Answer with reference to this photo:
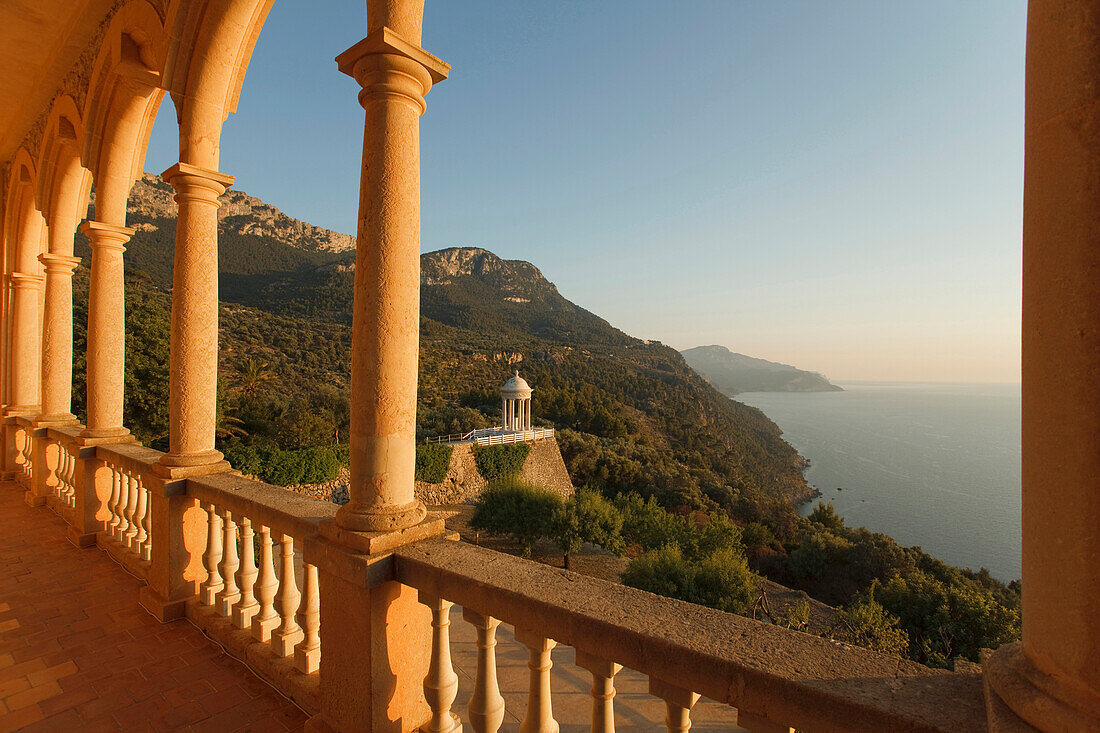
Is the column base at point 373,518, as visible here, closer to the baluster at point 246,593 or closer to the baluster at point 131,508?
the baluster at point 246,593

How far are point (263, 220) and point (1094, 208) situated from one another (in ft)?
373

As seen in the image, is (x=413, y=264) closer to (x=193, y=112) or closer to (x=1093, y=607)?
(x=1093, y=607)

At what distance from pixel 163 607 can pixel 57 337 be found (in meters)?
6.68

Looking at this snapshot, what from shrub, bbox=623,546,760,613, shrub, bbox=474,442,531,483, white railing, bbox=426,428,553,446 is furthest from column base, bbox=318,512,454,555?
white railing, bbox=426,428,553,446

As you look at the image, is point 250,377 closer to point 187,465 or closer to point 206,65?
point 187,465

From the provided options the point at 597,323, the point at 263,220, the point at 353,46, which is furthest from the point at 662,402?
the point at 353,46

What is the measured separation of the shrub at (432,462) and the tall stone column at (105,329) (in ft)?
90.2

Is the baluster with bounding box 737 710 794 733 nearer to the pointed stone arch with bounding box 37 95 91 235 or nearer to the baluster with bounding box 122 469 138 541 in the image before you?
the baluster with bounding box 122 469 138 541

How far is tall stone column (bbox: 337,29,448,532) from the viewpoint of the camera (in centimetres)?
310

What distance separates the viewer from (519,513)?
30.6 metres

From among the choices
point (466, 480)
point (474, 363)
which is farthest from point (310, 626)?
point (474, 363)

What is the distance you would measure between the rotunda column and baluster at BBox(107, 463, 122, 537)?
5.37 m

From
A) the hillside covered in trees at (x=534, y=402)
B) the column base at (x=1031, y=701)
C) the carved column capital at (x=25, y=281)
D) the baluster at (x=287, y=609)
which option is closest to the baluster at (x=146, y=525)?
the baluster at (x=287, y=609)

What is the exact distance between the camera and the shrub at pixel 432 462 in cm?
3475
